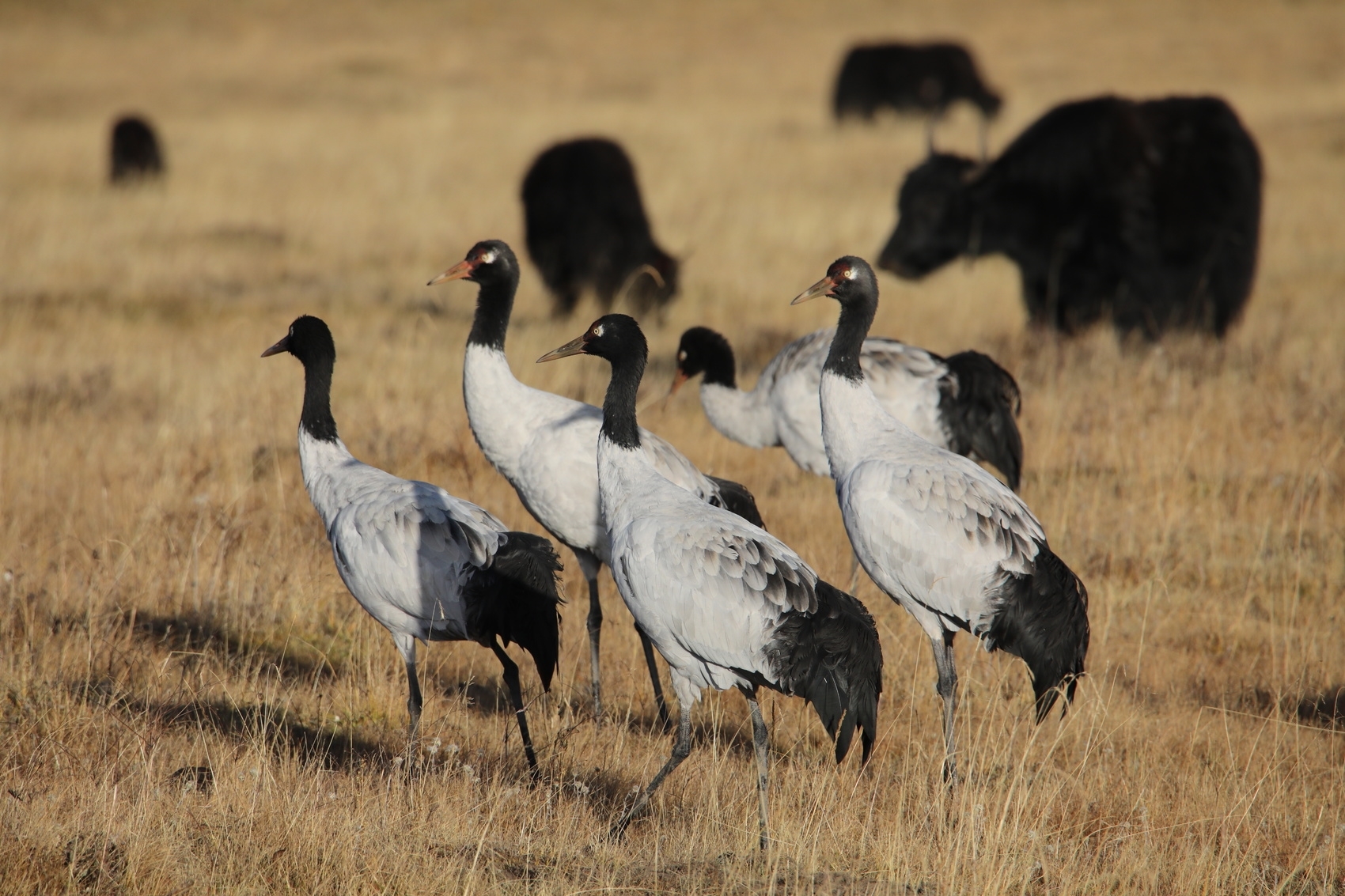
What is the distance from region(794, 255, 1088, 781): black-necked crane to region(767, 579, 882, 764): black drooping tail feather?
660 mm

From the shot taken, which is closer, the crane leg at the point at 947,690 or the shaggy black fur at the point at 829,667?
the shaggy black fur at the point at 829,667

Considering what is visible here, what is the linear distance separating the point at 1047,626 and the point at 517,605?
6.50 feet

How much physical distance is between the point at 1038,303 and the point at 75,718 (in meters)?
9.23

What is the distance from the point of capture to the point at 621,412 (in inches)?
200

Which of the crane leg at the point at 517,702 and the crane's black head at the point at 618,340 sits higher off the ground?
the crane's black head at the point at 618,340

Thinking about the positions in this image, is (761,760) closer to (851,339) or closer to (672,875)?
(672,875)

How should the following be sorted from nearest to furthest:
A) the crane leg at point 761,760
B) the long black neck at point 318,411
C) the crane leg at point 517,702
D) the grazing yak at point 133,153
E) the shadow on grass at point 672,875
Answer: the shadow on grass at point 672,875 → the crane leg at point 761,760 → the crane leg at point 517,702 → the long black neck at point 318,411 → the grazing yak at point 133,153

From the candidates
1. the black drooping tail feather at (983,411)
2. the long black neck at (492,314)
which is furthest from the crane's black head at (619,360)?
the black drooping tail feather at (983,411)

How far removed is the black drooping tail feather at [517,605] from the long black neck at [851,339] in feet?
4.96

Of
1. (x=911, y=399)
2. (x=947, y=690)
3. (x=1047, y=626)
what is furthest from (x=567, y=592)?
(x=1047, y=626)

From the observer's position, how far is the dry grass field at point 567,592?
4.08 metres

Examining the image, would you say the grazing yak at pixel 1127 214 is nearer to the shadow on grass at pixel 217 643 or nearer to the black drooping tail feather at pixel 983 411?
the black drooping tail feather at pixel 983 411

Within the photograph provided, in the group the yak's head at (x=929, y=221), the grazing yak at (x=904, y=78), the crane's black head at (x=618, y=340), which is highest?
the grazing yak at (x=904, y=78)

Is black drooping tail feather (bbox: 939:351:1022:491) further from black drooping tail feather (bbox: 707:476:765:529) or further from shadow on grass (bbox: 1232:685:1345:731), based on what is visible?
shadow on grass (bbox: 1232:685:1345:731)
